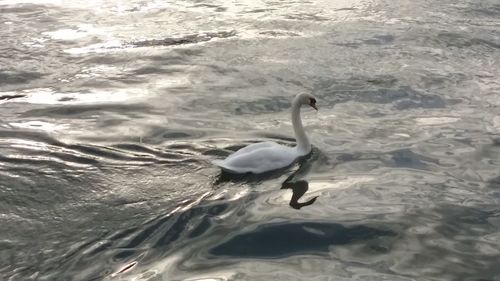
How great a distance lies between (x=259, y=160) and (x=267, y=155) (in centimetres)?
17

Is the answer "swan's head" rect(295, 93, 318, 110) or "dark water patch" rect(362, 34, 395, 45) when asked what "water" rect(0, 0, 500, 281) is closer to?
"dark water patch" rect(362, 34, 395, 45)

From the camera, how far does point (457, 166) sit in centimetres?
998

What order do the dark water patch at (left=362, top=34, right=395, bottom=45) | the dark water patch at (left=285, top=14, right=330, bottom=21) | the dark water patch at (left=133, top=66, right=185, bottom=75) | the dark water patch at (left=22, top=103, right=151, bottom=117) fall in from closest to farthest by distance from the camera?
1. the dark water patch at (left=22, top=103, right=151, bottom=117)
2. the dark water patch at (left=133, top=66, right=185, bottom=75)
3. the dark water patch at (left=362, top=34, right=395, bottom=45)
4. the dark water patch at (left=285, top=14, right=330, bottom=21)

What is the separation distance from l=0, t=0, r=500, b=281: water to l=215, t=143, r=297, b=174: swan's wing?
145 mm

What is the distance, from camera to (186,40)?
16031mm

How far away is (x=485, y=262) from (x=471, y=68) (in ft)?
23.5

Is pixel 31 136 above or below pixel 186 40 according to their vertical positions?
below

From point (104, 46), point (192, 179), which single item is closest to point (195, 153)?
point (192, 179)

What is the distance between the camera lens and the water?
7641mm

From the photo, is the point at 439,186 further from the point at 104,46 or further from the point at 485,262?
the point at 104,46

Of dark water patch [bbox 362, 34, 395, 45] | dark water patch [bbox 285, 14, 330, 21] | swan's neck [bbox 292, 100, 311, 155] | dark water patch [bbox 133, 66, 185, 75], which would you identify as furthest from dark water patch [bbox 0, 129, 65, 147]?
dark water patch [bbox 285, 14, 330, 21]

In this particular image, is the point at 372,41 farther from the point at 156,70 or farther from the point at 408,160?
the point at 408,160

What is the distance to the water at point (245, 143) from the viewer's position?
7.64 m

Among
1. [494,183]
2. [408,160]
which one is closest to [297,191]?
[408,160]
